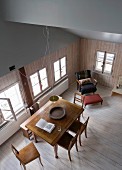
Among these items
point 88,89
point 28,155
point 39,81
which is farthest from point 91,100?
point 28,155

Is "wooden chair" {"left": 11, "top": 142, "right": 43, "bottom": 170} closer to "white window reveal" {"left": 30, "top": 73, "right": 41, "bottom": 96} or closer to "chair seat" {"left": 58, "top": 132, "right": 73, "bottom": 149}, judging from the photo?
"chair seat" {"left": 58, "top": 132, "right": 73, "bottom": 149}

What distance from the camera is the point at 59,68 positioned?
5.84m

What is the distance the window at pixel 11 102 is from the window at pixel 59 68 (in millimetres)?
1851

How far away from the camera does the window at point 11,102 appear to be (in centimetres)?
410

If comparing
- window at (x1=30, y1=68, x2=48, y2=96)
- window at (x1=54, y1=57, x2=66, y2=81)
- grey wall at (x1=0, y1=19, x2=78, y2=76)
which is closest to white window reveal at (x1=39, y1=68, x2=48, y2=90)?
window at (x1=30, y1=68, x2=48, y2=96)

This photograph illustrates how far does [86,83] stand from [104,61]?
127cm

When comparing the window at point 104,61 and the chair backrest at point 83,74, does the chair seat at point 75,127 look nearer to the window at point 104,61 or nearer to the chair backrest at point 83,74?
the chair backrest at point 83,74

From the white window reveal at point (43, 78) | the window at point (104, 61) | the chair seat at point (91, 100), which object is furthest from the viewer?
the window at point (104, 61)

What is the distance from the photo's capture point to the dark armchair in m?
5.99

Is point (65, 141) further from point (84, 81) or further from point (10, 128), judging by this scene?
point (84, 81)

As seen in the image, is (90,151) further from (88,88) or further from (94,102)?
(88,88)

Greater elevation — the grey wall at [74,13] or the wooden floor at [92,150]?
the grey wall at [74,13]

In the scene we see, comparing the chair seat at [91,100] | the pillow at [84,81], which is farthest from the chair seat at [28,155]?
the pillow at [84,81]

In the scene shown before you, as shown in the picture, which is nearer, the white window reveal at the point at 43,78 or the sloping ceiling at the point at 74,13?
the sloping ceiling at the point at 74,13
